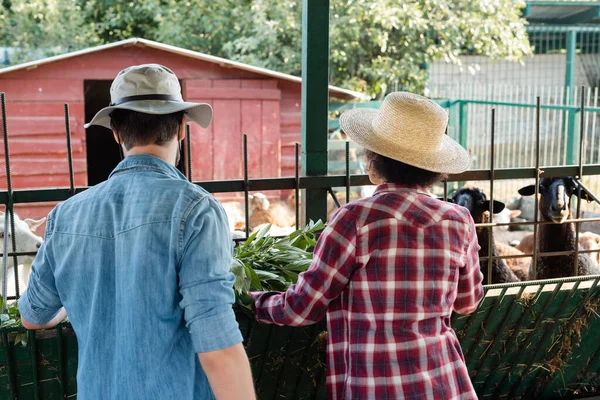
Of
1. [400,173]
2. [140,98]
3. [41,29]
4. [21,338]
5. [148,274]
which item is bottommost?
[21,338]

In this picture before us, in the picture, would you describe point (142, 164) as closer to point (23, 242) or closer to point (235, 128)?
point (23, 242)

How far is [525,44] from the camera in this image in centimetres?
1794

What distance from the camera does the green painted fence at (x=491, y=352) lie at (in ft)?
8.87

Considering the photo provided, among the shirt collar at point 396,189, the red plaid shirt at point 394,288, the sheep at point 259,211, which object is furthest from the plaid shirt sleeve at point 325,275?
the sheep at point 259,211

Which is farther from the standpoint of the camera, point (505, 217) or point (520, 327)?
point (505, 217)

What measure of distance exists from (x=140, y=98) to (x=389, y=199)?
845 mm

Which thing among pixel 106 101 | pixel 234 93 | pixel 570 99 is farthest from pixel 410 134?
pixel 570 99

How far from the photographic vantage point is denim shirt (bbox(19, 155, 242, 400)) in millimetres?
1981

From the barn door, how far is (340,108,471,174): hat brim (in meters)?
10.5

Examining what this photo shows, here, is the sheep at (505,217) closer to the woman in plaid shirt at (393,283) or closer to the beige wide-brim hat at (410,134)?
the beige wide-brim hat at (410,134)

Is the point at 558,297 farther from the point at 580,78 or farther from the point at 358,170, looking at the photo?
the point at 580,78

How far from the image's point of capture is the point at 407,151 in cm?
249

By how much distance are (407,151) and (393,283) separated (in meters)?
0.44

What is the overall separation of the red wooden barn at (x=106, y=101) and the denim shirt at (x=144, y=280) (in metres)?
9.72
